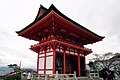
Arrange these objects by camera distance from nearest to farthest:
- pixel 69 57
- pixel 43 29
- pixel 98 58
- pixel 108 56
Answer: pixel 43 29 < pixel 69 57 < pixel 108 56 < pixel 98 58

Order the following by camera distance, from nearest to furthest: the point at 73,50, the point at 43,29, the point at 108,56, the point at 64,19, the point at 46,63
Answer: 1. the point at 64,19
2. the point at 46,63
3. the point at 43,29
4. the point at 73,50
5. the point at 108,56

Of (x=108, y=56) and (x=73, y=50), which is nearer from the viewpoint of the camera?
(x=73, y=50)

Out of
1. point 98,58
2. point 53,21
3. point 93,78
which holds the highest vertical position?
point 53,21

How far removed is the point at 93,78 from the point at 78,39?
19.3 ft

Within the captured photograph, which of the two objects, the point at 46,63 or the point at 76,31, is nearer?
the point at 46,63

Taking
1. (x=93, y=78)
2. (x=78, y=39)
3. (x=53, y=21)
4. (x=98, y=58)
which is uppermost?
(x=53, y=21)

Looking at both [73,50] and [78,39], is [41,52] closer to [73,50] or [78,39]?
[73,50]

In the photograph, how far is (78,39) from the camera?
17.4m

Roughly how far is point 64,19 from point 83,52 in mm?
7265

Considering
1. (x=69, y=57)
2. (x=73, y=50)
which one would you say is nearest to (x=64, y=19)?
(x=73, y=50)

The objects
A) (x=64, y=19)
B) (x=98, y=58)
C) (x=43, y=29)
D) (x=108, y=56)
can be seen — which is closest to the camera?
(x=64, y=19)

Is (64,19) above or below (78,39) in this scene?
above

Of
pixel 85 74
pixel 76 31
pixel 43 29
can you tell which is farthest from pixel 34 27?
pixel 85 74

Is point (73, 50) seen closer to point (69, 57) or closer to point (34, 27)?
point (69, 57)
